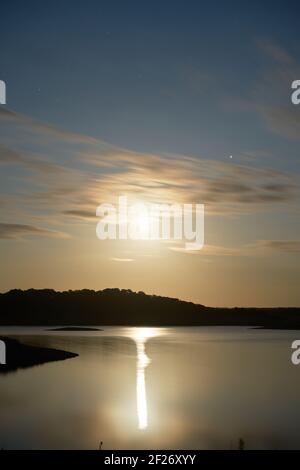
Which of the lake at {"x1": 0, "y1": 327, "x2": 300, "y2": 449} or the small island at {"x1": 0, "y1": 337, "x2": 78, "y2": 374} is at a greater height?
the small island at {"x1": 0, "y1": 337, "x2": 78, "y2": 374}

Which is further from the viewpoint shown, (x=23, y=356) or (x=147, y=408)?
(x=23, y=356)

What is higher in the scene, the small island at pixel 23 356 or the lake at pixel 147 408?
the small island at pixel 23 356

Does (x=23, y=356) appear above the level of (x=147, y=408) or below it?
above

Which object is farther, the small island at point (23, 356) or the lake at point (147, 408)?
the small island at point (23, 356)

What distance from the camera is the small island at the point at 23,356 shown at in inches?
2389

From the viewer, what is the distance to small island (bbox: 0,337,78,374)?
60675 mm

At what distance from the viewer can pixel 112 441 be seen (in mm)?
28078

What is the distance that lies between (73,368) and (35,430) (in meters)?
35.1

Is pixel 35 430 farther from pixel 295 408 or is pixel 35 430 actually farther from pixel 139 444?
pixel 295 408

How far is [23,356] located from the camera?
66.9 m

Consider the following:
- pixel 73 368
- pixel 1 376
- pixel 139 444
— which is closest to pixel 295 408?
pixel 139 444

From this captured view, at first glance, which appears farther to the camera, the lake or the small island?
the small island
